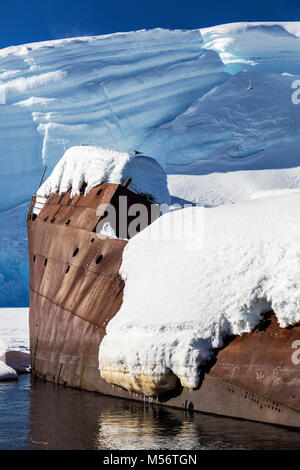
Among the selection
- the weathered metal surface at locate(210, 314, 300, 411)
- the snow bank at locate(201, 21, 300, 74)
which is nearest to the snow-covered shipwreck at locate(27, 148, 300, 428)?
the weathered metal surface at locate(210, 314, 300, 411)

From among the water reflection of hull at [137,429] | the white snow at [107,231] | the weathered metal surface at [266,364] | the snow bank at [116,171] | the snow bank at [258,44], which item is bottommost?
the water reflection of hull at [137,429]

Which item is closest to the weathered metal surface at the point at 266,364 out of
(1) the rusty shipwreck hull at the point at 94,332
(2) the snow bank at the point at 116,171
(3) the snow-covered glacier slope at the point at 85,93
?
(1) the rusty shipwreck hull at the point at 94,332

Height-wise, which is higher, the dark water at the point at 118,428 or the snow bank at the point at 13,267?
the snow bank at the point at 13,267

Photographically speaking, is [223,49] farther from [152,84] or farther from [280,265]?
[280,265]

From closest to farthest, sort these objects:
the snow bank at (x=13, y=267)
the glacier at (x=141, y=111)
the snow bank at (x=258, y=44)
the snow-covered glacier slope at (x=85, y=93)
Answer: the snow bank at (x=13, y=267), the glacier at (x=141, y=111), the snow-covered glacier slope at (x=85, y=93), the snow bank at (x=258, y=44)

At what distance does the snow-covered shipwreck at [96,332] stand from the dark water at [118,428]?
0.15 m

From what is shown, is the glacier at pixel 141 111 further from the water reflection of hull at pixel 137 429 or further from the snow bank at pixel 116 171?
the water reflection of hull at pixel 137 429

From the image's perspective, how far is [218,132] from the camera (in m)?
23.6

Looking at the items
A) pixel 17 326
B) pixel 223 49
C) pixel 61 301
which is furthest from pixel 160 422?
pixel 223 49

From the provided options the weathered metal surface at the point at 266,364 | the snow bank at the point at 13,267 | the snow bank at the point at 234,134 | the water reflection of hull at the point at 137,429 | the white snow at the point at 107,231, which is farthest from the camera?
the snow bank at the point at 234,134

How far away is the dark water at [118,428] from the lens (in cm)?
372

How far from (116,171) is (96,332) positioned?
224 cm
